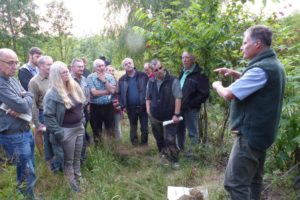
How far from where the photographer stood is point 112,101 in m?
6.07

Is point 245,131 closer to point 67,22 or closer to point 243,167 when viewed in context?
point 243,167

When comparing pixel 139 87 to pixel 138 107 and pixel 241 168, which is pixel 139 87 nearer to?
pixel 138 107

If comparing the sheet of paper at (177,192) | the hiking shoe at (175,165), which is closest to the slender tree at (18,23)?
the hiking shoe at (175,165)

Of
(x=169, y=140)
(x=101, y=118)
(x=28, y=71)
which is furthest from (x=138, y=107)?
(x=28, y=71)

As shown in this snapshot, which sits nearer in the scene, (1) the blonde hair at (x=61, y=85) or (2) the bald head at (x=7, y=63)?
(2) the bald head at (x=7, y=63)

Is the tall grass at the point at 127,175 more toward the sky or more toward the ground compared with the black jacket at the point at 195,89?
more toward the ground

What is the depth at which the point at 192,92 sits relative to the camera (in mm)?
5426

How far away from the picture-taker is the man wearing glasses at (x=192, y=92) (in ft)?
17.7

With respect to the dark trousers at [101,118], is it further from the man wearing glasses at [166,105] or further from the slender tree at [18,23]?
the slender tree at [18,23]

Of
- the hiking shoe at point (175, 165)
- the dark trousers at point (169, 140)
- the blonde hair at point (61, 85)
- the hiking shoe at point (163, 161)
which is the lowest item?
the hiking shoe at point (175, 165)

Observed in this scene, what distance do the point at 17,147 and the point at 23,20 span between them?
1345 cm

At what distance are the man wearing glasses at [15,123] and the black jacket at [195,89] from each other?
2687 mm

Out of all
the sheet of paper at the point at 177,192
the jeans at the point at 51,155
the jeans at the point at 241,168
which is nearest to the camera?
the jeans at the point at 241,168

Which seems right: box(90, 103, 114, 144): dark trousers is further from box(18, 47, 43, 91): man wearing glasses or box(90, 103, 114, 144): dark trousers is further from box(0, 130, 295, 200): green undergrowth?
box(18, 47, 43, 91): man wearing glasses
